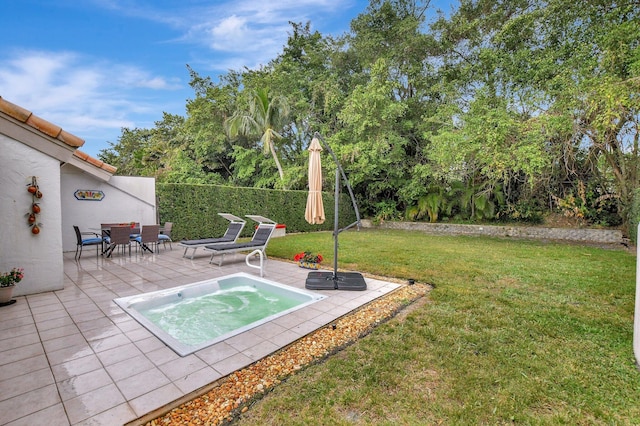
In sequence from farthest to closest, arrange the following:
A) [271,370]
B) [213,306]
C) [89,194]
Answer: [89,194] → [213,306] → [271,370]

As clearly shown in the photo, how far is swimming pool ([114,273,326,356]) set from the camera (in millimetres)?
3973

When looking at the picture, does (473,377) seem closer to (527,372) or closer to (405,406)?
(527,372)

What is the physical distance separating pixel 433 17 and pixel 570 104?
31.6 ft

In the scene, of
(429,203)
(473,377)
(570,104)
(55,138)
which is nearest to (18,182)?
(55,138)

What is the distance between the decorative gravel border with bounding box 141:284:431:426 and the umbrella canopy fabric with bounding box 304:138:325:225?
2360 mm

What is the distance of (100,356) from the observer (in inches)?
117

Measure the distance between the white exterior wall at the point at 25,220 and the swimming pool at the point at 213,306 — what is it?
5.47 ft

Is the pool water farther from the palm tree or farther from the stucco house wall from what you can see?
the palm tree

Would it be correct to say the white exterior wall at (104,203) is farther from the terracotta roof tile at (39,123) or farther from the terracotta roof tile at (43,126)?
the terracotta roof tile at (43,126)

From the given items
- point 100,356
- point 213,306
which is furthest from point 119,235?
point 100,356

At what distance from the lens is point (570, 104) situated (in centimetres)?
823

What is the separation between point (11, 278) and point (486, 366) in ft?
22.0

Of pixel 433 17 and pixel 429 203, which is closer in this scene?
pixel 433 17

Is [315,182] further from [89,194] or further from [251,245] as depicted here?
[89,194]
